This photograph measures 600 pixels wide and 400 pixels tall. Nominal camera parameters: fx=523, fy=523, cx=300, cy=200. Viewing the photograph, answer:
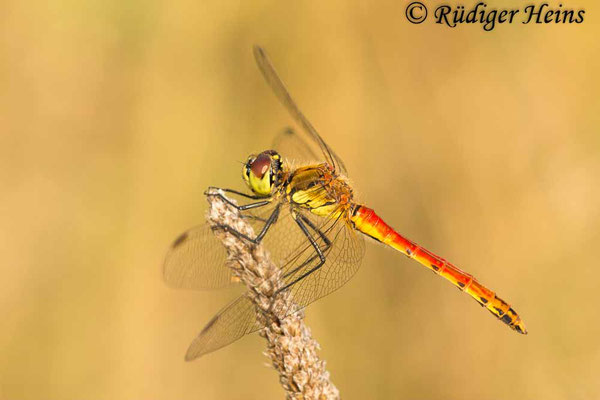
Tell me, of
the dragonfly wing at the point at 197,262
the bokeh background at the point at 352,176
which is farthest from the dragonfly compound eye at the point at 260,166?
the bokeh background at the point at 352,176

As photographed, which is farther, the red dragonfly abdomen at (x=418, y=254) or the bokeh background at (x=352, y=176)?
the bokeh background at (x=352, y=176)

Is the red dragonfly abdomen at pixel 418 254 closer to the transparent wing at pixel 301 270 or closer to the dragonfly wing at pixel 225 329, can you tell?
the transparent wing at pixel 301 270

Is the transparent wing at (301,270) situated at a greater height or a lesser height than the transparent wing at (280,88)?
lesser

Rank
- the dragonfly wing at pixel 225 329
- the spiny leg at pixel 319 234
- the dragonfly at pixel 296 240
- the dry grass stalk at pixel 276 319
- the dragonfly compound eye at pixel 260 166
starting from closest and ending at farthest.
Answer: the dry grass stalk at pixel 276 319, the dragonfly wing at pixel 225 329, the dragonfly at pixel 296 240, the spiny leg at pixel 319 234, the dragonfly compound eye at pixel 260 166

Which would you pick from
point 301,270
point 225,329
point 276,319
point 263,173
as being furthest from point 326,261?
point 276,319

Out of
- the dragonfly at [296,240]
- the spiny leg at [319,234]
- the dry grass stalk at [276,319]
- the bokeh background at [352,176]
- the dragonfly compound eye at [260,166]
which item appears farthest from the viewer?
the bokeh background at [352,176]

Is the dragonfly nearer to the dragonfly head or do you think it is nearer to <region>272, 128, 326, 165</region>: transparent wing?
the dragonfly head

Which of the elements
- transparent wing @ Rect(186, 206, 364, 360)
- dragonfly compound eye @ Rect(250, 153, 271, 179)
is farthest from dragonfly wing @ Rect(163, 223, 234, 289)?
dragonfly compound eye @ Rect(250, 153, 271, 179)

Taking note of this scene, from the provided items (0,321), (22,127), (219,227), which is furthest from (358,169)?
(0,321)

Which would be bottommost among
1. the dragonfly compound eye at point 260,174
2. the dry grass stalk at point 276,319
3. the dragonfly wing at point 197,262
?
the dry grass stalk at point 276,319
